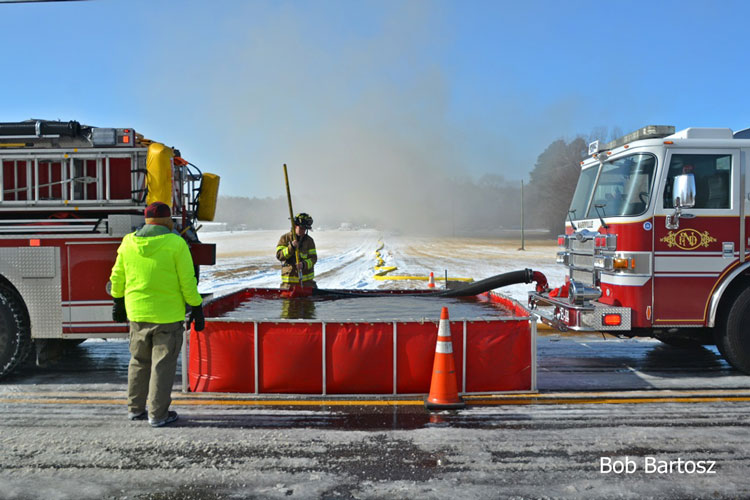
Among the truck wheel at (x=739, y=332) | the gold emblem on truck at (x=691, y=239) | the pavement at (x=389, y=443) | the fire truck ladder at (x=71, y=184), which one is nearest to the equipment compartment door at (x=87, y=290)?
the fire truck ladder at (x=71, y=184)

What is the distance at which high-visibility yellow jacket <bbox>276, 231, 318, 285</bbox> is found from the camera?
8016 mm

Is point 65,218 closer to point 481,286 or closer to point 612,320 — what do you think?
point 481,286

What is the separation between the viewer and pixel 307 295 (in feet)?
26.6

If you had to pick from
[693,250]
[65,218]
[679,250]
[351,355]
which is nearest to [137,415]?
[351,355]

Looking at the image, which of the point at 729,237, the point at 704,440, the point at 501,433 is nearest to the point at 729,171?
the point at 729,237

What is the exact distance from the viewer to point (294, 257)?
805 centimetres

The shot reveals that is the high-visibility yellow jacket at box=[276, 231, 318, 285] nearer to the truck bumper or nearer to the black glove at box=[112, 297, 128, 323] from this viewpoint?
the black glove at box=[112, 297, 128, 323]

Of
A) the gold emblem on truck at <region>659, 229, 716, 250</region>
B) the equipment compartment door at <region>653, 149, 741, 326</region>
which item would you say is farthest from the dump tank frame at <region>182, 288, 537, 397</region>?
the gold emblem on truck at <region>659, 229, 716, 250</region>

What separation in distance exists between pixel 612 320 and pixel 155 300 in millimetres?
4854

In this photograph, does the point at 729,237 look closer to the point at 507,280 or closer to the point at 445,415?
the point at 507,280

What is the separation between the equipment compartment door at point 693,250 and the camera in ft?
20.2

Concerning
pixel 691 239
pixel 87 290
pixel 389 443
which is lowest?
pixel 389 443

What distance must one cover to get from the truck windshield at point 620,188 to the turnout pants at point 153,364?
16.7 feet

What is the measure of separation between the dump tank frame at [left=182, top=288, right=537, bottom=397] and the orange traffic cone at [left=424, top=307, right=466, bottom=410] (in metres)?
0.33
